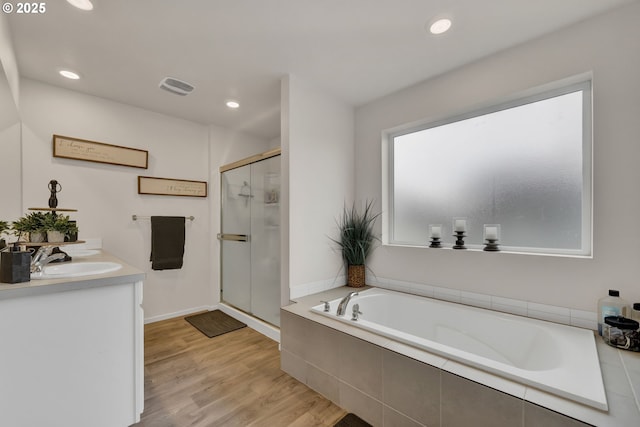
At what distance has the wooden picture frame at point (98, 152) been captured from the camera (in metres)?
2.46

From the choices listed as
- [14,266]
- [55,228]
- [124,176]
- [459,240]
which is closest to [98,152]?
[124,176]

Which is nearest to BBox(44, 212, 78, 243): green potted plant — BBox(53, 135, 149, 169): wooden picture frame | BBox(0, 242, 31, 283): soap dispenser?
BBox(0, 242, 31, 283): soap dispenser

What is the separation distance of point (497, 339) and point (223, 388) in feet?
6.17

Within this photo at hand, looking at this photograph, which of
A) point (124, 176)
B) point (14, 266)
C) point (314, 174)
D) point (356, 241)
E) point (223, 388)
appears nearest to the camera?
point (14, 266)

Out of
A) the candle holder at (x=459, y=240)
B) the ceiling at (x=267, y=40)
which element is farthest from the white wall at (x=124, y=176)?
the candle holder at (x=459, y=240)

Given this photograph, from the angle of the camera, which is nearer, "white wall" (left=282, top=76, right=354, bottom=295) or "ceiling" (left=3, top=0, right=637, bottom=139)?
"ceiling" (left=3, top=0, right=637, bottom=139)

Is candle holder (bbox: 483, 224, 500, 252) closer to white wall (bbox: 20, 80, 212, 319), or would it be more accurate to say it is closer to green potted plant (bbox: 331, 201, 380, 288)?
green potted plant (bbox: 331, 201, 380, 288)

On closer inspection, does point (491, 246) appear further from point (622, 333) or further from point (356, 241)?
point (356, 241)

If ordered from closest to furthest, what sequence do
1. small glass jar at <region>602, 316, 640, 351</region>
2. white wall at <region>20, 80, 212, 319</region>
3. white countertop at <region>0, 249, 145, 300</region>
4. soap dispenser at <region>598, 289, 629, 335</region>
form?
white countertop at <region>0, 249, 145, 300</region> < small glass jar at <region>602, 316, 640, 351</region> < soap dispenser at <region>598, 289, 629, 335</region> < white wall at <region>20, 80, 212, 319</region>

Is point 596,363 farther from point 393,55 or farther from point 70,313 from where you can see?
point 70,313

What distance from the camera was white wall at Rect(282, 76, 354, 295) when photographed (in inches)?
89.1

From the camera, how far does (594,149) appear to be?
161 centimetres

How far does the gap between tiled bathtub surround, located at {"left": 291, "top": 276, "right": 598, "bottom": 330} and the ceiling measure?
5.85 ft

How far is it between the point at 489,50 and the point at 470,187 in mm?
1002
